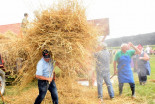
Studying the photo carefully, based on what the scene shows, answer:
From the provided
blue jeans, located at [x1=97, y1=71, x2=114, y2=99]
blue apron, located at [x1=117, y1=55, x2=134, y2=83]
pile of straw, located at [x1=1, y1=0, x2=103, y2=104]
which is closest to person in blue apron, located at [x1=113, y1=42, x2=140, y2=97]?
blue apron, located at [x1=117, y1=55, x2=134, y2=83]

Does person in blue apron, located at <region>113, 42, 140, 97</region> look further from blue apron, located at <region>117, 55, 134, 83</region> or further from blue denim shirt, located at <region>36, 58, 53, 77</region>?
blue denim shirt, located at <region>36, 58, 53, 77</region>

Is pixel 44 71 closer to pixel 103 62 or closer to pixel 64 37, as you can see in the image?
pixel 64 37

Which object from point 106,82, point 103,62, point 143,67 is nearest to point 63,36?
point 103,62

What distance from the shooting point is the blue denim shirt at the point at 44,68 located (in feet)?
9.68

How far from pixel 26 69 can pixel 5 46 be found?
182 cm

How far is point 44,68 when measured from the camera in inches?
119

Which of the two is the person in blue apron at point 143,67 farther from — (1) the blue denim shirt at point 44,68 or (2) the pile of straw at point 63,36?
(1) the blue denim shirt at point 44,68

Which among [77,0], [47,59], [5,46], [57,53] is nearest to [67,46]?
[57,53]

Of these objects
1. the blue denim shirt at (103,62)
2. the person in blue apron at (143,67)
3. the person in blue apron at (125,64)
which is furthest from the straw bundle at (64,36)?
the person in blue apron at (143,67)

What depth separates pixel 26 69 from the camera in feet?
11.2

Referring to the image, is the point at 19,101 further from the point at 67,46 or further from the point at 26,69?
the point at 67,46

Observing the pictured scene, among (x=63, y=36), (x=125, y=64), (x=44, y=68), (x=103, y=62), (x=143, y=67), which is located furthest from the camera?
(x=143, y=67)

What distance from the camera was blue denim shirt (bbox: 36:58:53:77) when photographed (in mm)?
2951

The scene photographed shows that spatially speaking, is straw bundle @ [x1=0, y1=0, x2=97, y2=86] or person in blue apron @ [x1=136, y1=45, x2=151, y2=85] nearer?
straw bundle @ [x1=0, y1=0, x2=97, y2=86]
